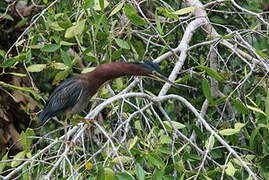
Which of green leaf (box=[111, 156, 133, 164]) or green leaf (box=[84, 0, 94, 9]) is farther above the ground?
green leaf (box=[84, 0, 94, 9])

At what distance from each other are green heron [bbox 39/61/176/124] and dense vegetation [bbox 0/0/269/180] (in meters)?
0.07

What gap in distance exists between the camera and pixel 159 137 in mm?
2045

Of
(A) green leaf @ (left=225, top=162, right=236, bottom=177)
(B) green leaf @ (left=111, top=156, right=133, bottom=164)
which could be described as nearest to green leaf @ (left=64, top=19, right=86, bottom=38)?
(B) green leaf @ (left=111, top=156, right=133, bottom=164)

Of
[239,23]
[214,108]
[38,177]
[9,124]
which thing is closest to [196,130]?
[214,108]

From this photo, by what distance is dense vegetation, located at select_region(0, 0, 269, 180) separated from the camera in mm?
1929

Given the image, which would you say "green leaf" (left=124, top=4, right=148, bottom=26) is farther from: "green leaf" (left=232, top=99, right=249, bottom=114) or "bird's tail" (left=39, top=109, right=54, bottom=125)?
"bird's tail" (left=39, top=109, right=54, bottom=125)

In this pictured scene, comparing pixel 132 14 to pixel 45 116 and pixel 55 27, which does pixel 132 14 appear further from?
pixel 45 116

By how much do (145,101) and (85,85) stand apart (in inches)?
10.1

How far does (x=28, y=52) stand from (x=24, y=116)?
4.55 feet

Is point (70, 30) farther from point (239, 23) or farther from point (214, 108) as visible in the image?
point (239, 23)

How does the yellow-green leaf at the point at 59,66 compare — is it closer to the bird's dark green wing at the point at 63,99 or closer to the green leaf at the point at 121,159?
the bird's dark green wing at the point at 63,99

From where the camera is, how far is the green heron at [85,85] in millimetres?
2131

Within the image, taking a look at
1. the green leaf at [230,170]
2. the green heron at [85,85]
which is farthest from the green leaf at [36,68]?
the green leaf at [230,170]

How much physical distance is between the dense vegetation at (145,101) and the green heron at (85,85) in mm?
65
